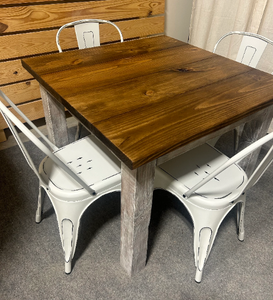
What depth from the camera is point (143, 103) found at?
961 mm

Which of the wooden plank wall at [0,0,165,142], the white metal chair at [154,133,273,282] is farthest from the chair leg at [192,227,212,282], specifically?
the wooden plank wall at [0,0,165,142]

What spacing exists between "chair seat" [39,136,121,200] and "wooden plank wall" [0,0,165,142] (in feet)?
2.98

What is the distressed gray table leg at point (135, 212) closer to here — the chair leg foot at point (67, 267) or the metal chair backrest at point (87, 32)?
the chair leg foot at point (67, 267)

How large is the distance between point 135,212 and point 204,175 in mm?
341

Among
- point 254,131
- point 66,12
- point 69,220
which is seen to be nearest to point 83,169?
point 69,220

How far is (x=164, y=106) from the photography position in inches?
37.2

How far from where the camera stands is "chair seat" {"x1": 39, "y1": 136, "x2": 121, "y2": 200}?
3.34 ft

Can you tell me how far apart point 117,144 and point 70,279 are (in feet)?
2.37

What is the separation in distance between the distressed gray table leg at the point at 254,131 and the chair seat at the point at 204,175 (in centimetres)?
26

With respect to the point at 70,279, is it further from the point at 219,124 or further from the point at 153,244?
the point at 219,124

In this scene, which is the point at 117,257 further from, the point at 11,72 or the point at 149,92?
the point at 11,72

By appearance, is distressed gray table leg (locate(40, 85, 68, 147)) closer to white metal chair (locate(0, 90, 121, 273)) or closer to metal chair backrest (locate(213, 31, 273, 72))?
white metal chair (locate(0, 90, 121, 273))

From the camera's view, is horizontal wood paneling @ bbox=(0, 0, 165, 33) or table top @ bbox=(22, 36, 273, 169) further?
horizontal wood paneling @ bbox=(0, 0, 165, 33)

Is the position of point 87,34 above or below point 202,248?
above
